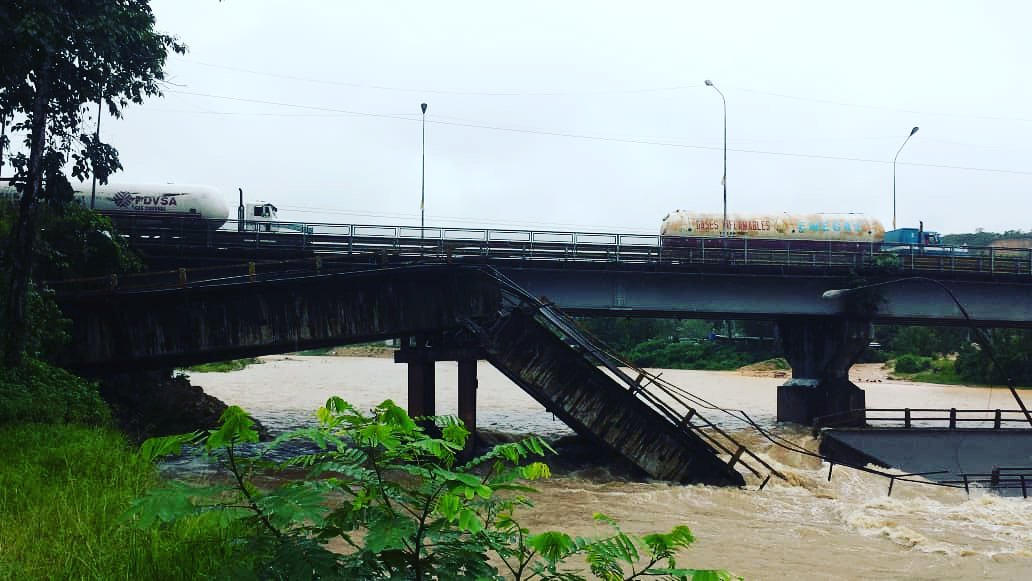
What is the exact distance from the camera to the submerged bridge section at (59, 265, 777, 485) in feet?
81.4

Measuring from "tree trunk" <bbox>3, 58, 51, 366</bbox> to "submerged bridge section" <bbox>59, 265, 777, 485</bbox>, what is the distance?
323 cm

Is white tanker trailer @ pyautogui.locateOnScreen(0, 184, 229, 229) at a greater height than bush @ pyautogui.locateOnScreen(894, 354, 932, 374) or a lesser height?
greater

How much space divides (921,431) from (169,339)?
28.0m

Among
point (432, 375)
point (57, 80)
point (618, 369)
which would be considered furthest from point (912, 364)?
point (57, 80)

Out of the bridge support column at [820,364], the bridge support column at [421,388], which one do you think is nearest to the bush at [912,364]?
the bridge support column at [820,364]

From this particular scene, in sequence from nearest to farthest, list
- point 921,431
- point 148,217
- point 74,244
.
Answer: point 74,244
point 921,431
point 148,217

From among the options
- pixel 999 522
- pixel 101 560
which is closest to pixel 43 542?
pixel 101 560

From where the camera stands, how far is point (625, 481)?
25.2 metres

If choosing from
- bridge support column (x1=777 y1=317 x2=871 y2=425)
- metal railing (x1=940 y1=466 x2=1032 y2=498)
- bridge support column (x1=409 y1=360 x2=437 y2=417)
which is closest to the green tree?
bridge support column (x1=409 y1=360 x2=437 y2=417)

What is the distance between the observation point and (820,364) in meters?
41.8

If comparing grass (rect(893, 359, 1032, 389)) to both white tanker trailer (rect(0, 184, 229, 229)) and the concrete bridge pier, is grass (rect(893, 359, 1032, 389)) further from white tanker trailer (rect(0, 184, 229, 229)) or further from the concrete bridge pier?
white tanker trailer (rect(0, 184, 229, 229))

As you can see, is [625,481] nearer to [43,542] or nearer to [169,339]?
[169,339]

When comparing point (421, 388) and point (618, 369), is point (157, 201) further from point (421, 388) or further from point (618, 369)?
point (618, 369)

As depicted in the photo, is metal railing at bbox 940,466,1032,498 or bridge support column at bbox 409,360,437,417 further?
bridge support column at bbox 409,360,437,417
